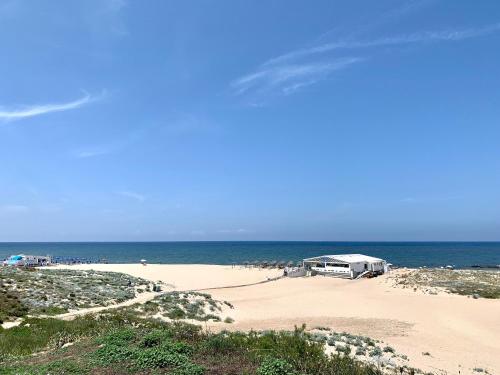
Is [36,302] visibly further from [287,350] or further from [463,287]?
[463,287]

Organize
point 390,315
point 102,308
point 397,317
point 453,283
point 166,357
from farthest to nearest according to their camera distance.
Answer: point 453,283, point 390,315, point 397,317, point 102,308, point 166,357

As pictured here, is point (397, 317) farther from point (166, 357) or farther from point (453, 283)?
point (166, 357)

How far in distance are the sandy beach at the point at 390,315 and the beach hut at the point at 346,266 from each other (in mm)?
6542

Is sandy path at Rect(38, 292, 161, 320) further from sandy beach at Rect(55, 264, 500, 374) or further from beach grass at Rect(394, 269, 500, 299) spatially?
beach grass at Rect(394, 269, 500, 299)

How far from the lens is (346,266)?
213ft

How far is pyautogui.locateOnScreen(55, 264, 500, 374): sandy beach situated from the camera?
22.0m

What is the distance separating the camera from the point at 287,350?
15.4 m

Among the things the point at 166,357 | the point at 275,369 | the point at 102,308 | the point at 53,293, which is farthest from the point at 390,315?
the point at 53,293

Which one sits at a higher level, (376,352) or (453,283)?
(376,352)

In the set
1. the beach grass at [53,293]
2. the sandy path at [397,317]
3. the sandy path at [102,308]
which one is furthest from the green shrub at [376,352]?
the beach grass at [53,293]

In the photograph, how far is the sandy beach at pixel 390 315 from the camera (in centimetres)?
2195

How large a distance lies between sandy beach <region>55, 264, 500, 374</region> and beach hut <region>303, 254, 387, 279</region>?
21.5 feet

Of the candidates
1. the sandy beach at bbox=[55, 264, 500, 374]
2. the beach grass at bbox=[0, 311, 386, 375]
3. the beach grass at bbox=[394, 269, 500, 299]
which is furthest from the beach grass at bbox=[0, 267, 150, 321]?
the beach grass at bbox=[394, 269, 500, 299]

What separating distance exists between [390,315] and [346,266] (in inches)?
1239
